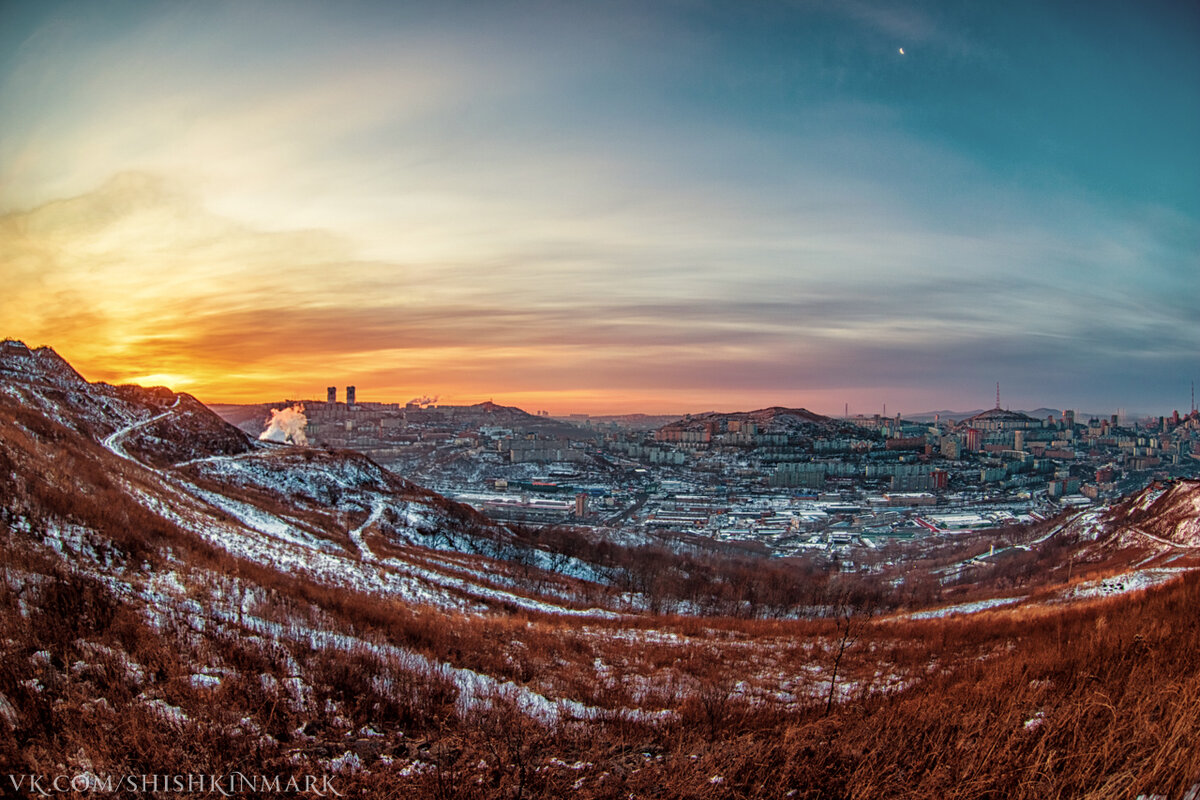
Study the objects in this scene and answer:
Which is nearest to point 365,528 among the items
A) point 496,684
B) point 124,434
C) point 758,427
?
point 124,434

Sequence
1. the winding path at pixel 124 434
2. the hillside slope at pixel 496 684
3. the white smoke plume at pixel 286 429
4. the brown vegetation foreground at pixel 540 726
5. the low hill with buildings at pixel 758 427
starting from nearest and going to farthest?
the brown vegetation foreground at pixel 540 726
the hillside slope at pixel 496 684
the winding path at pixel 124 434
the white smoke plume at pixel 286 429
the low hill with buildings at pixel 758 427

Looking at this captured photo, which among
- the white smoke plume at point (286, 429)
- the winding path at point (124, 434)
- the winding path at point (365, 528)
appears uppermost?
the winding path at point (124, 434)

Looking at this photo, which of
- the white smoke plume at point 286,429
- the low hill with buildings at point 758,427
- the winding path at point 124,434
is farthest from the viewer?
the low hill with buildings at point 758,427

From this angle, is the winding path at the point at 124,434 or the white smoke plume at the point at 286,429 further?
the white smoke plume at the point at 286,429

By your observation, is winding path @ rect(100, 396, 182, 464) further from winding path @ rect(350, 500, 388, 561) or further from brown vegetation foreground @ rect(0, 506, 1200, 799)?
brown vegetation foreground @ rect(0, 506, 1200, 799)

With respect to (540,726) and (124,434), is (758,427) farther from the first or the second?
(540,726)

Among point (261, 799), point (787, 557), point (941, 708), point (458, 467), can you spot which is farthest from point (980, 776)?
point (458, 467)

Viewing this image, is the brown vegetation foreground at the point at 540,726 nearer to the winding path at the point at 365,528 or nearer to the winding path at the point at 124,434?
the winding path at the point at 365,528

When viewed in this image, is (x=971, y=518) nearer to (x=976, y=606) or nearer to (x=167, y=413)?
(x=976, y=606)

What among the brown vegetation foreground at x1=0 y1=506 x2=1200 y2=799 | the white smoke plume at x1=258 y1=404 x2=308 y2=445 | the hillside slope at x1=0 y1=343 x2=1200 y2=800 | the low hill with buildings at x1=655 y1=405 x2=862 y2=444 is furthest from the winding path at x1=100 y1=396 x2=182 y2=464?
the low hill with buildings at x1=655 y1=405 x2=862 y2=444

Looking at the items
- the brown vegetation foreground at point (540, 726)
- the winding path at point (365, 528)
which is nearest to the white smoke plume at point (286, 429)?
the winding path at point (365, 528)

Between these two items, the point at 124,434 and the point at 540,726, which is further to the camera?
the point at 124,434
